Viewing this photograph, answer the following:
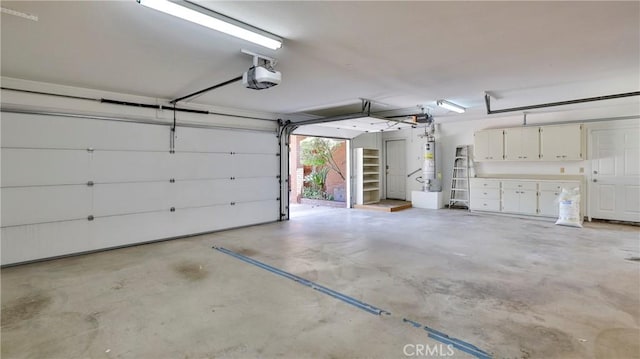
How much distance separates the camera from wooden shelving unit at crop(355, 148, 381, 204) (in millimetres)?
9539

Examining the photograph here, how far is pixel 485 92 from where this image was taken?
17.5 feet

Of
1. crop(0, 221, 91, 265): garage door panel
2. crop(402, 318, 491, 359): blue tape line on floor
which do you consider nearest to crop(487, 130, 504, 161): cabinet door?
crop(402, 318, 491, 359): blue tape line on floor

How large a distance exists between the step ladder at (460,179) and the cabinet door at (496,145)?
0.81m

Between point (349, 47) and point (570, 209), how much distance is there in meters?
6.09

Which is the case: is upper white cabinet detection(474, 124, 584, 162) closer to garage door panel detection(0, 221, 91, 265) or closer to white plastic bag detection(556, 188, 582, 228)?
white plastic bag detection(556, 188, 582, 228)

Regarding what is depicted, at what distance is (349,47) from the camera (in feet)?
10.6

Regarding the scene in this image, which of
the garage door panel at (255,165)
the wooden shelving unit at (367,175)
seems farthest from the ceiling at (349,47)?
the wooden shelving unit at (367,175)

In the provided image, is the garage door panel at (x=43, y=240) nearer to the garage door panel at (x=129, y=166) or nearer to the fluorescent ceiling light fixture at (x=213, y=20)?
the garage door panel at (x=129, y=166)

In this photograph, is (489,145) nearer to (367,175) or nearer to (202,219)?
(367,175)

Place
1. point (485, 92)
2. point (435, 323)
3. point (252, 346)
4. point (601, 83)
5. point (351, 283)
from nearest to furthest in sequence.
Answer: point (252, 346)
point (435, 323)
point (351, 283)
point (601, 83)
point (485, 92)

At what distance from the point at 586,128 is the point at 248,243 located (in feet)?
24.6

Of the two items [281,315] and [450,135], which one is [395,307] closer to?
[281,315]

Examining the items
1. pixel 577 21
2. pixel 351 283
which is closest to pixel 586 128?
pixel 577 21

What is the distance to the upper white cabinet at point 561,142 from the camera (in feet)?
22.8
